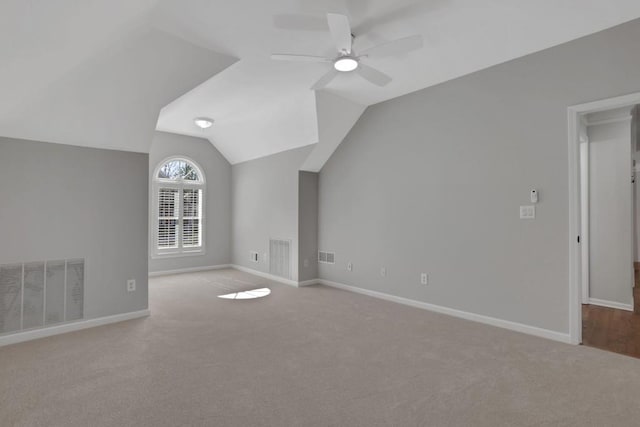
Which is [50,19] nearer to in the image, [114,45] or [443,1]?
[114,45]

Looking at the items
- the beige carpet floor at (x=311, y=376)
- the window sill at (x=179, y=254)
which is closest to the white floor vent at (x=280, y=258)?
the window sill at (x=179, y=254)

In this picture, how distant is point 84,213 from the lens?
3.61 m

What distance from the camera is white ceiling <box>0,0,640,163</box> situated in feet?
7.30

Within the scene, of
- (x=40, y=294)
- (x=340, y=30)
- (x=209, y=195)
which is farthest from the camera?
(x=209, y=195)

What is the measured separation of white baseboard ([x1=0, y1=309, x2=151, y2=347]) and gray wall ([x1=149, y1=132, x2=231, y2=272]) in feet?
8.78

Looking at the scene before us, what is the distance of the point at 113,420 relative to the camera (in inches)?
78.6

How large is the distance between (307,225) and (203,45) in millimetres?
3366

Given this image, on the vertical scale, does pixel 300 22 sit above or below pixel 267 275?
above

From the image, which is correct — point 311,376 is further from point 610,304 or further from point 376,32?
point 610,304

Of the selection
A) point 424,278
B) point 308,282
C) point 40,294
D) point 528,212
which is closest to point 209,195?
point 308,282

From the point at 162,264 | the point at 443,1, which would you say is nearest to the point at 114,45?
the point at 443,1

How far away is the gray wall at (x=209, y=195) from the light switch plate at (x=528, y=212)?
575cm

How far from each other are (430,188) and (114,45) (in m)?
3.59

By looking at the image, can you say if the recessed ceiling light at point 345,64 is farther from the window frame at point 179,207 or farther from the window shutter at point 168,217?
the window shutter at point 168,217
